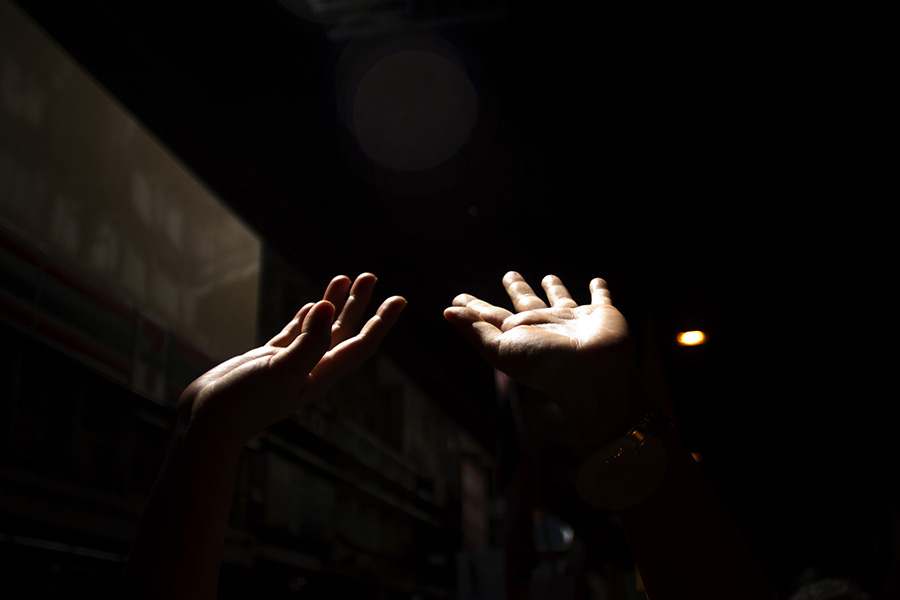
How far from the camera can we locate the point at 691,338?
639 centimetres

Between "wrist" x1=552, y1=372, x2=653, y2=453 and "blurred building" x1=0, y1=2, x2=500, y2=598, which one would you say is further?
"blurred building" x1=0, y1=2, x2=500, y2=598

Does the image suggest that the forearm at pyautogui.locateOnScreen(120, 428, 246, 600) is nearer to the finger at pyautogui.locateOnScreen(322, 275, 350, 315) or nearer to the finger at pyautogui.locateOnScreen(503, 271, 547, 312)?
the finger at pyautogui.locateOnScreen(322, 275, 350, 315)

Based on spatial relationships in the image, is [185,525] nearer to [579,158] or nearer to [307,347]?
[307,347]

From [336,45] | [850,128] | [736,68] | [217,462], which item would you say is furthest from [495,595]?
[850,128]

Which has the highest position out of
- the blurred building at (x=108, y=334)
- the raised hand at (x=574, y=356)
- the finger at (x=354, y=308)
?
the blurred building at (x=108, y=334)

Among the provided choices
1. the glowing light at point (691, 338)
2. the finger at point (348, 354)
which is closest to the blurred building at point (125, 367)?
the finger at point (348, 354)

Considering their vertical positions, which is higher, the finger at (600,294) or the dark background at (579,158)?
the dark background at (579,158)

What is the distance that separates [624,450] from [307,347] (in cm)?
73

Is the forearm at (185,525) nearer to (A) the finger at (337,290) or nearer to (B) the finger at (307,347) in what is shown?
(B) the finger at (307,347)

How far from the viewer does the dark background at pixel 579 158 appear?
362cm

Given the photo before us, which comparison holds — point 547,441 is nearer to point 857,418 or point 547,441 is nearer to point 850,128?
point 857,418

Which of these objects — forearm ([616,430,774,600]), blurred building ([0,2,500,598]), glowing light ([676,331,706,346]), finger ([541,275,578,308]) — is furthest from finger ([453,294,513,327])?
glowing light ([676,331,706,346])

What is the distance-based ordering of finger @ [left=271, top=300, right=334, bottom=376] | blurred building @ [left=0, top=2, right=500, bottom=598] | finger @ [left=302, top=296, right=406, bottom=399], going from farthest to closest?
blurred building @ [left=0, top=2, right=500, bottom=598], finger @ [left=302, top=296, right=406, bottom=399], finger @ [left=271, top=300, right=334, bottom=376]

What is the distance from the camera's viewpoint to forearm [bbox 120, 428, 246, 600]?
112 centimetres
